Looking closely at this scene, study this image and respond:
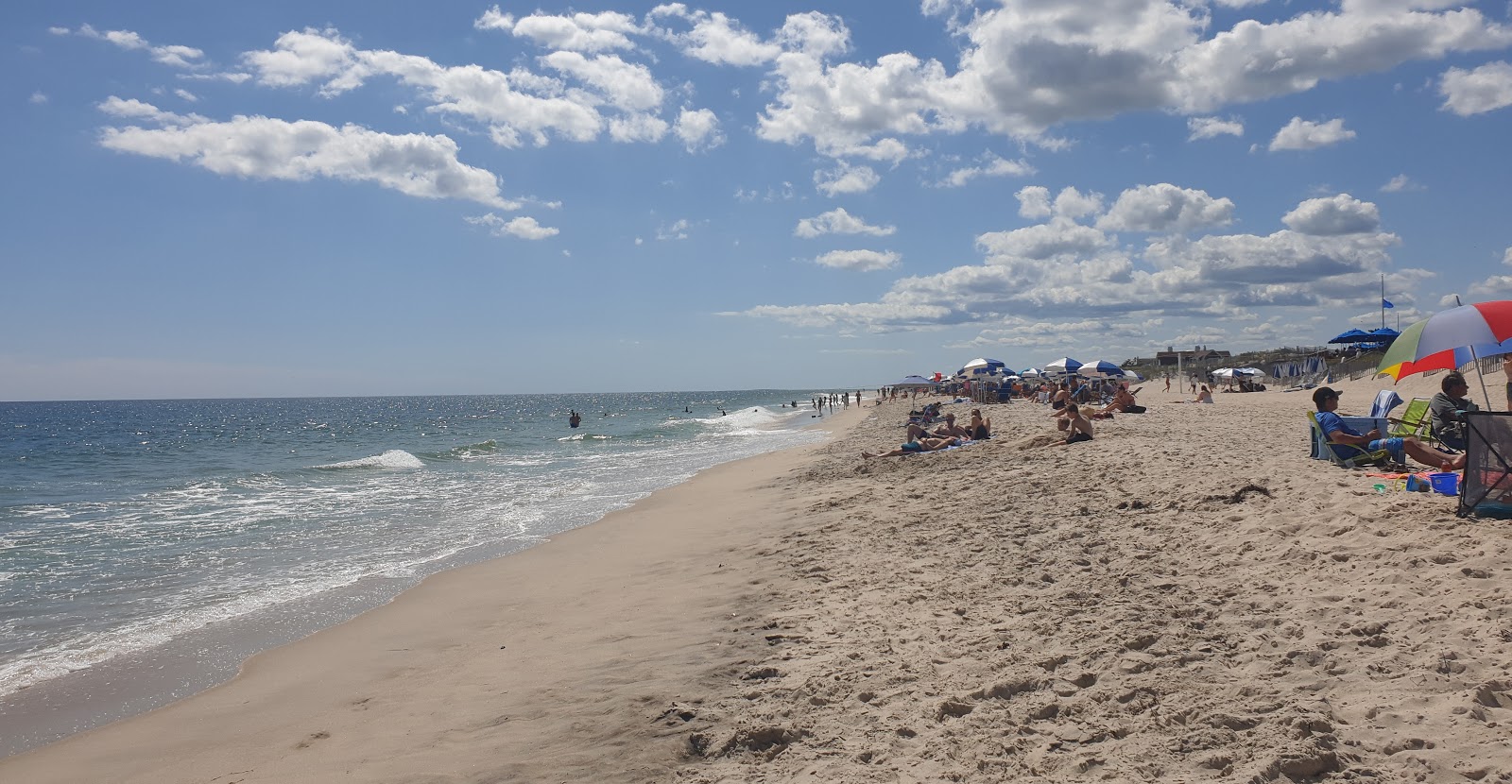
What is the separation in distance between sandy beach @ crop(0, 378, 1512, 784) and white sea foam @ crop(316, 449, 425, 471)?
19552mm

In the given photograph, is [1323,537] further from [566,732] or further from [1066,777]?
[566,732]

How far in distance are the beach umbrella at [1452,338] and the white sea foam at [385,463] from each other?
81.8 ft

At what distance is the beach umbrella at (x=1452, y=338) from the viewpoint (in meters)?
6.54

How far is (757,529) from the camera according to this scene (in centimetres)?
1036

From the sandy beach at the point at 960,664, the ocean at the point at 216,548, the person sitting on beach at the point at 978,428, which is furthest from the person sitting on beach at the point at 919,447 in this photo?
the sandy beach at the point at 960,664

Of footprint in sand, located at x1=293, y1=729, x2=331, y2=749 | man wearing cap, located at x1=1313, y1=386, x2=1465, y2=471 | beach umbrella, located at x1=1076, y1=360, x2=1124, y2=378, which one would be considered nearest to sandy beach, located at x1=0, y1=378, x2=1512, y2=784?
footprint in sand, located at x1=293, y1=729, x2=331, y2=749

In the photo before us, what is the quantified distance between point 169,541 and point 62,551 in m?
1.22

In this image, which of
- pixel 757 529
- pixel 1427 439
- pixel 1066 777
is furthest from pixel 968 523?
pixel 1066 777

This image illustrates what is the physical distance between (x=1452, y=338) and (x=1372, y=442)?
4.57ft

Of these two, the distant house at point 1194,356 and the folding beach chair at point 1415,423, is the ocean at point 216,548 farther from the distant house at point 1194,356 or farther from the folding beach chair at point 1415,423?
the distant house at point 1194,356

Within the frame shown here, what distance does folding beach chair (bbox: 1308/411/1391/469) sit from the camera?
774 centimetres

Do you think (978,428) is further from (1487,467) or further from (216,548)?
(216,548)

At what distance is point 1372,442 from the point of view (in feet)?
25.6

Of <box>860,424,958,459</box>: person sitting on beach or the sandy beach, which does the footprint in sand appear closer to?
the sandy beach
